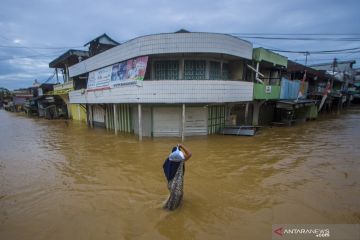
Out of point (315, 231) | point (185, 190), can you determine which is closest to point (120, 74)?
point (185, 190)

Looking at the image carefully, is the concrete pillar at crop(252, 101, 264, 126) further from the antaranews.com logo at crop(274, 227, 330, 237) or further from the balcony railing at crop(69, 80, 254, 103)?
the antaranews.com logo at crop(274, 227, 330, 237)

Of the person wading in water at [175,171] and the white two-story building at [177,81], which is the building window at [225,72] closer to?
the white two-story building at [177,81]

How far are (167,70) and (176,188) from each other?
9.64 m

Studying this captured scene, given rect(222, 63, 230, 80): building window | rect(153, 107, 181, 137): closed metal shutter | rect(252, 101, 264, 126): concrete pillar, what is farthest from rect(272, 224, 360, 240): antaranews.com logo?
rect(252, 101, 264, 126): concrete pillar

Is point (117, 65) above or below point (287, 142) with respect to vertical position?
above

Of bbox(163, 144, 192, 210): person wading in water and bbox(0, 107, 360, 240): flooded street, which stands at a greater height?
bbox(163, 144, 192, 210): person wading in water

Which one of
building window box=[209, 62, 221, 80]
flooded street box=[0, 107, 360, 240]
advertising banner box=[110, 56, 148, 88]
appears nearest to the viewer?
flooded street box=[0, 107, 360, 240]

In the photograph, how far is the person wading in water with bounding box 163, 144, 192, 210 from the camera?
4738 millimetres

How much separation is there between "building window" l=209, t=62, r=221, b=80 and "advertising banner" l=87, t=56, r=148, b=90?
4.22m

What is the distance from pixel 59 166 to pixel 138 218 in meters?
5.71

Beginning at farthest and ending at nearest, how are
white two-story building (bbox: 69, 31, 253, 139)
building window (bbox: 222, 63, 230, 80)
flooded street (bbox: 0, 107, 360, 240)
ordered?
1. building window (bbox: 222, 63, 230, 80)
2. white two-story building (bbox: 69, 31, 253, 139)
3. flooded street (bbox: 0, 107, 360, 240)

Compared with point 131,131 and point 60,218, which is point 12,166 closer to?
point 60,218

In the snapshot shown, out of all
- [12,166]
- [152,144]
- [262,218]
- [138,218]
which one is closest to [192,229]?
[138,218]

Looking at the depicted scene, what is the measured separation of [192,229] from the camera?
436 cm
